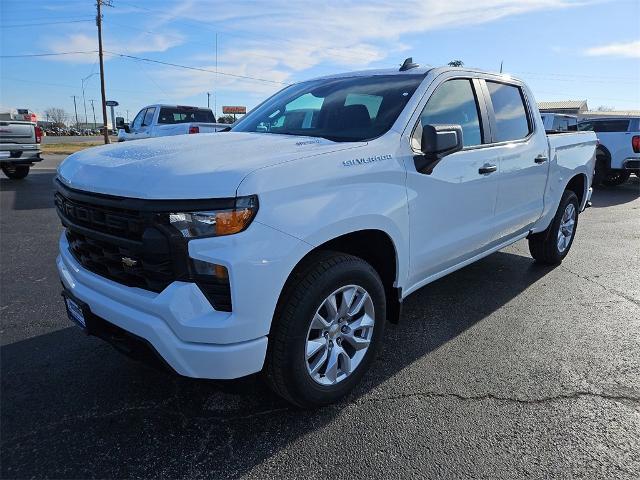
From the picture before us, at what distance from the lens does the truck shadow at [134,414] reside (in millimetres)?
2213

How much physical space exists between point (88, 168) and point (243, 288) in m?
1.16

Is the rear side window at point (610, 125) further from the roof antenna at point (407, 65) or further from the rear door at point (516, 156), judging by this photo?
the roof antenna at point (407, 65)

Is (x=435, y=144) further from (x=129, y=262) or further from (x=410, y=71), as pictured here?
(x=129, y=262)

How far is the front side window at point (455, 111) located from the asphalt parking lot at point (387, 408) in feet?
4.90

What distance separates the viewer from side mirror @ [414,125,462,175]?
2773 millimetres

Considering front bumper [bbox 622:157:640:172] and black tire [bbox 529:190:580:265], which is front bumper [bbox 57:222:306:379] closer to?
black tire [bbox 529:190:580:265]

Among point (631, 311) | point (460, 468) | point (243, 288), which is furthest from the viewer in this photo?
point (631, 311)

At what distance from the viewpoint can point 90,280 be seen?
248 centimetres

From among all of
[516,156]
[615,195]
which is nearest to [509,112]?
[516,156]

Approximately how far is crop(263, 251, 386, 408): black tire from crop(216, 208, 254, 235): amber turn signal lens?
1.42 feet

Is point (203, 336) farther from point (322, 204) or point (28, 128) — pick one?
point (28, 128)

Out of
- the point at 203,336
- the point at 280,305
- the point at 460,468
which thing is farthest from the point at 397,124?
the point at 460,468

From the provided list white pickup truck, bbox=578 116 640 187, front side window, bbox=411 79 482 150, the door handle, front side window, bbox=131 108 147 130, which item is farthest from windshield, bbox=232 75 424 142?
front side window, bbox=131 108 147 130

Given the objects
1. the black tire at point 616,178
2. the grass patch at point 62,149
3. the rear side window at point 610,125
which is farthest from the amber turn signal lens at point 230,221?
the grass patch at point 62,149
